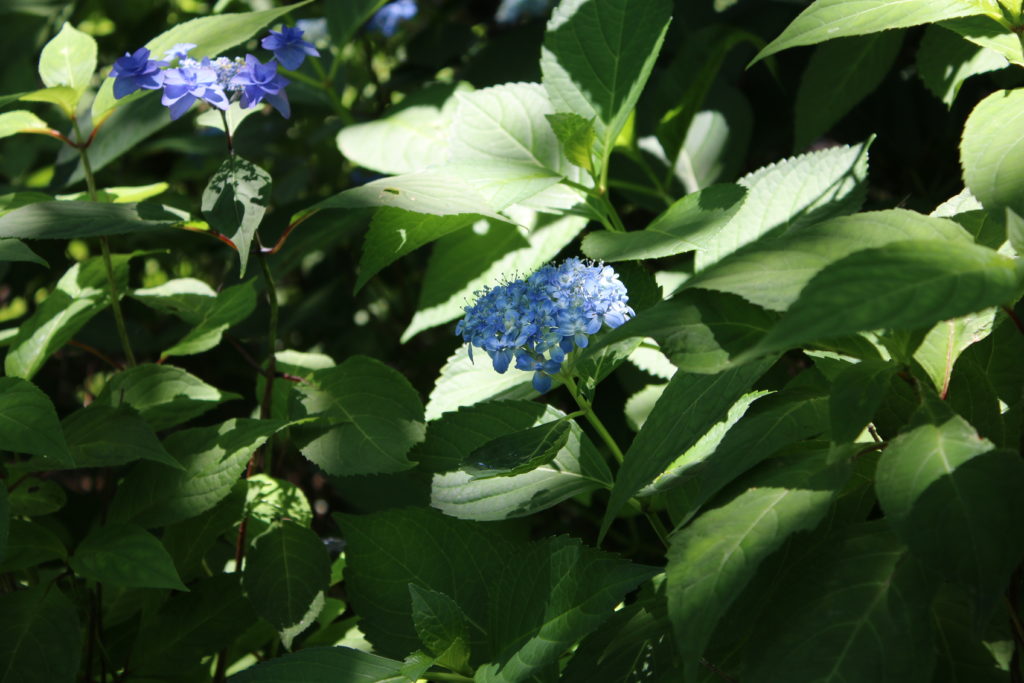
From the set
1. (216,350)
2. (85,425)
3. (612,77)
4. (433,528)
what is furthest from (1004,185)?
(216,350)

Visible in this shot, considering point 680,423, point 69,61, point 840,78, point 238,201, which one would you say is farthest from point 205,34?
point 840,78

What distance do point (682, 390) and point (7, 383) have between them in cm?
81

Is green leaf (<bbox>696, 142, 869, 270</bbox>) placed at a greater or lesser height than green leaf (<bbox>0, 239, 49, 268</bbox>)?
greater

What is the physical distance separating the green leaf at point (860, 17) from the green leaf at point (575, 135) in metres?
0.29

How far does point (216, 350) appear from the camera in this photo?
239 centimetres

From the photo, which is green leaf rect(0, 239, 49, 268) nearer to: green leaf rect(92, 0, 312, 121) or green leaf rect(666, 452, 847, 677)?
green leaf rect(92, 0, 312, 121)

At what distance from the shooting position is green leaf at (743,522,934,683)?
2.46 feet

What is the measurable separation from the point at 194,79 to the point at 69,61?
33cm

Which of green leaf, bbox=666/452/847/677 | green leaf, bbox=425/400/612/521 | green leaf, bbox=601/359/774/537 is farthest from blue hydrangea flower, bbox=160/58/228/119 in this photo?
green leaf, bbox=666/452/847/677

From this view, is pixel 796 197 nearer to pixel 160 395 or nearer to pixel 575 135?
pixel 575 135

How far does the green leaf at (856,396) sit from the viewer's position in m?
0.81

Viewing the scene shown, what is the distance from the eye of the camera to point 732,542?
80cm

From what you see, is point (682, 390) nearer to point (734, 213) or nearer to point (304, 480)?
point (734, 213)

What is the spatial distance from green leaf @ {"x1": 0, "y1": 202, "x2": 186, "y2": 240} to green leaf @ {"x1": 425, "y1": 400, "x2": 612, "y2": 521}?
1.47ft
